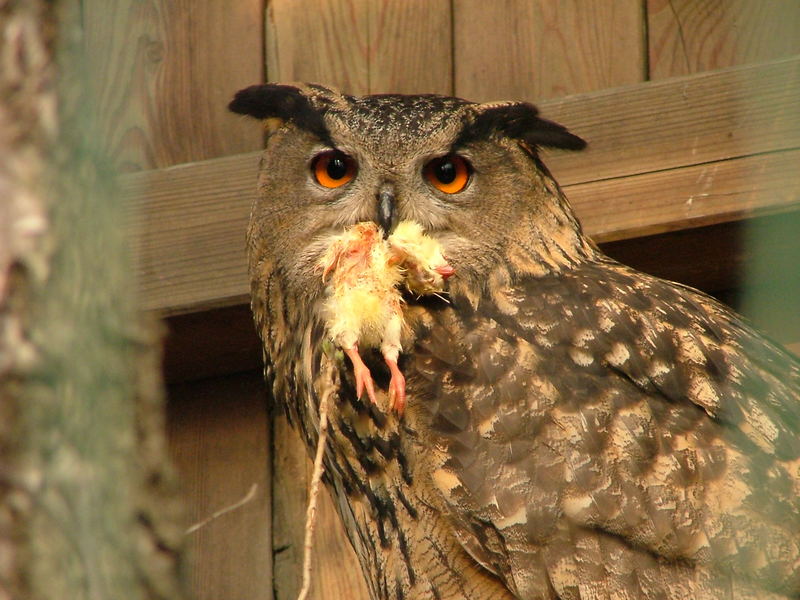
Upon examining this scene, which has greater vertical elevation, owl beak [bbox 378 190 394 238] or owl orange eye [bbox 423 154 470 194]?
owl orange eye [bbox 423 154 470 194]

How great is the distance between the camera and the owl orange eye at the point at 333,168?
2471 millimetres

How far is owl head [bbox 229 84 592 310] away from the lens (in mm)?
2406

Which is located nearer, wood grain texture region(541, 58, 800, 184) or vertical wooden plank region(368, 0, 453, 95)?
wood grain texture region(541, 58, 800, 184)

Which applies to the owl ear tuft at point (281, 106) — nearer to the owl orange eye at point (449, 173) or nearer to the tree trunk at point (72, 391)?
the owl orange eye at point (449, 173)

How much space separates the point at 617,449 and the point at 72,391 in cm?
132

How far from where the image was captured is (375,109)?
2426 mm

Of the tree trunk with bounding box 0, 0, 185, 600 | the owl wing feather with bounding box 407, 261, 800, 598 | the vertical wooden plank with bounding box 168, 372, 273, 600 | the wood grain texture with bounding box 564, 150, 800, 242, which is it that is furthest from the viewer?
the vertical wooden plank with bounding box 168, 372, 273, 600

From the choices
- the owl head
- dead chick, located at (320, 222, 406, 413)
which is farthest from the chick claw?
the owl head

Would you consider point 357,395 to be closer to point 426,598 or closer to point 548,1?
point 426,598

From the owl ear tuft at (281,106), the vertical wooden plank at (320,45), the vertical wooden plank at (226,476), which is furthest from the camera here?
the vertical wooden plank at (320,45)

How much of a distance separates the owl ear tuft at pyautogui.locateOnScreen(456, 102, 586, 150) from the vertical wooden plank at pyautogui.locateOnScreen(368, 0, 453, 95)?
429 millimetres

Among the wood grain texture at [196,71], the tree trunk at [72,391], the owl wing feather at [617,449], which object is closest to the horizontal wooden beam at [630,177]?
the wood grain texture at [196,71]

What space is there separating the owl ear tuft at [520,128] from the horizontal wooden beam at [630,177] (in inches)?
4.2

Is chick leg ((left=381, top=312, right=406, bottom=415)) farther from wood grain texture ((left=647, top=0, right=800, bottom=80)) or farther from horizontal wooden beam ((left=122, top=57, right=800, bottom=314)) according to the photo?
wood grain texture ((left=647, top=0, right=800, bottom=80))
